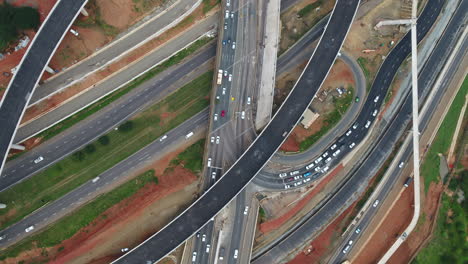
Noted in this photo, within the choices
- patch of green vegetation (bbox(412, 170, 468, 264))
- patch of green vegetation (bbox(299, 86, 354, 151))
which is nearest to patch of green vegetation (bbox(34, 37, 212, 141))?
patch of green vegetation (bbox(299, 86, 354, 151))

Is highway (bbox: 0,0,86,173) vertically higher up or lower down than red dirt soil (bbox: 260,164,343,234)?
higher up

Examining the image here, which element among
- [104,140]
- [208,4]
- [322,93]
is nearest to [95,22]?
[208,4]

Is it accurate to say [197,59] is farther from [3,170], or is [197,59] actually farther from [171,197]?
[3,170]

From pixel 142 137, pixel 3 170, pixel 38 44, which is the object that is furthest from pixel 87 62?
pixel 3 170

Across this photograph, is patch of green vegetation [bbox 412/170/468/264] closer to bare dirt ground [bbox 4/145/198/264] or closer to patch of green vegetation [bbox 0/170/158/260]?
bare dirt ground [bbox 4/145/198/264]

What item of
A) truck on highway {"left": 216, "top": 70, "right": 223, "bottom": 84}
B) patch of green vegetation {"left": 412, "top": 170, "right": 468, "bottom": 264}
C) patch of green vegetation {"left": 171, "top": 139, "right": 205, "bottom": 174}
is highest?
truck on highway {"left": 216, "top": 70, "right": 223, "bottom": 84}

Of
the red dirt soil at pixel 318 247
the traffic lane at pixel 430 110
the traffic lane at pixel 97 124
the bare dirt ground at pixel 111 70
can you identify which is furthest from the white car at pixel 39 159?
the traffic lane at pixel 430 110

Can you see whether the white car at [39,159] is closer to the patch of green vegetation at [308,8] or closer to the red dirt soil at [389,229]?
the patch of green vegetation at [308,8]
